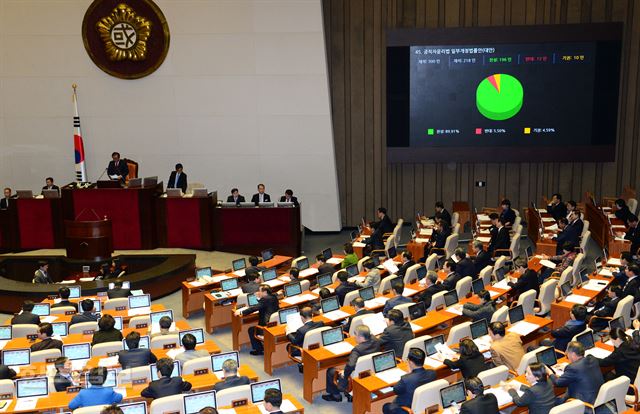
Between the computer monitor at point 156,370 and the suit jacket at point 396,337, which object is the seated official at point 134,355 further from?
the suit jacket at point 396,337

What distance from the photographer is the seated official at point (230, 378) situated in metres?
8.12

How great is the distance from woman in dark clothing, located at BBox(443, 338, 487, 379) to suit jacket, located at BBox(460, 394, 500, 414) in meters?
1.26

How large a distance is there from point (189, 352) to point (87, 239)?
21.5ft

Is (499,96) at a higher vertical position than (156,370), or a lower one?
higher

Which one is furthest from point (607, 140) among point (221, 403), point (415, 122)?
point (221, 403)

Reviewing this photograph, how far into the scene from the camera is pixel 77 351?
30.6ft

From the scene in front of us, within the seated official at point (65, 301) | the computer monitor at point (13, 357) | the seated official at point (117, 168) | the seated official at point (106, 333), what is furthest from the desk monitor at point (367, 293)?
the seated official at point (117, 168)

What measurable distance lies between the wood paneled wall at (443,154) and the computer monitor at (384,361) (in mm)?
11275

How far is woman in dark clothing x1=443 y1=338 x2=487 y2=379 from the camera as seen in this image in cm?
845

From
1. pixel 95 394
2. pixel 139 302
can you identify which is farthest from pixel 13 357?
pixel 139 302

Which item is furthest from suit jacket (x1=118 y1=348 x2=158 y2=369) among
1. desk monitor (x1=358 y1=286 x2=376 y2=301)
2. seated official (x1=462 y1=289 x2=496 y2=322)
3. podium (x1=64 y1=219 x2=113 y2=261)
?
podium (x1=64 y1=219 x2=113 y2=261)

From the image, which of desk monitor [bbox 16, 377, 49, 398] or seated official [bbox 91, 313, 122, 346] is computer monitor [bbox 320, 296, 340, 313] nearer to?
seated official [bbox 91, 313, 122, 346]

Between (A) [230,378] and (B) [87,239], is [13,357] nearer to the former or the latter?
(A) [230,378]

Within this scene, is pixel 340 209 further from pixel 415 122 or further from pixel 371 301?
pixel 371 301
